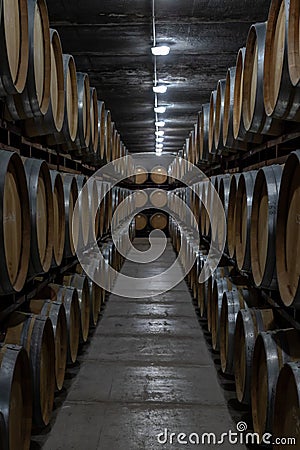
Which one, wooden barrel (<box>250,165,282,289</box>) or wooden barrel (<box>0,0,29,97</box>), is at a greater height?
wooden barrel (<box>0,0,29,97</box>)

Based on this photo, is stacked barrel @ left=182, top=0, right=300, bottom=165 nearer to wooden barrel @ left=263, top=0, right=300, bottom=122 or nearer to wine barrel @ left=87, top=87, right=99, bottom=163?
wooden barrel @ left=263, top=0, right=300, bottom=122

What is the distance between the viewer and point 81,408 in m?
Result: 3.25

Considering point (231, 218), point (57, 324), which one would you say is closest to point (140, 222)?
point (231, 218)

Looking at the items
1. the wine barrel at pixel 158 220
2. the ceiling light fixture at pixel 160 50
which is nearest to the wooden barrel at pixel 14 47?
the ceiling light fixture at pixel 160 50

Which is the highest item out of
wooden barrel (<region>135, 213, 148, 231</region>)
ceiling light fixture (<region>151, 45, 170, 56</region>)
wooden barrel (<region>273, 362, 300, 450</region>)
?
ceiling light fixture (<region>151, 45, 170, 56</region>)

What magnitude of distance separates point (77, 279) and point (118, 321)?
1.49 m

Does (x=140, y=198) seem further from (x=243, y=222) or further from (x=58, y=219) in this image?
(x=243, y=222)

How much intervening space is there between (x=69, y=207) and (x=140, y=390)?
1.44 metres

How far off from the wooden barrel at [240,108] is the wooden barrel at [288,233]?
102 cm

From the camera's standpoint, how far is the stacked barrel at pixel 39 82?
7.05 feet

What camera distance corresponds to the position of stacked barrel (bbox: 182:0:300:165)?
76.9 inches

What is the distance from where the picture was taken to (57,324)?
3.16 metres

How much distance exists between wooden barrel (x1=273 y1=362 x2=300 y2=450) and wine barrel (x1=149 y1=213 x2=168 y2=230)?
44.4ft

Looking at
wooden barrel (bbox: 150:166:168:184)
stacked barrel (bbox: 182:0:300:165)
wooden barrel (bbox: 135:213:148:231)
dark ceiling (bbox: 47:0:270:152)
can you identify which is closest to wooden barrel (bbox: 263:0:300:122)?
stacked barrel (bbox: 182:0:300:165)
